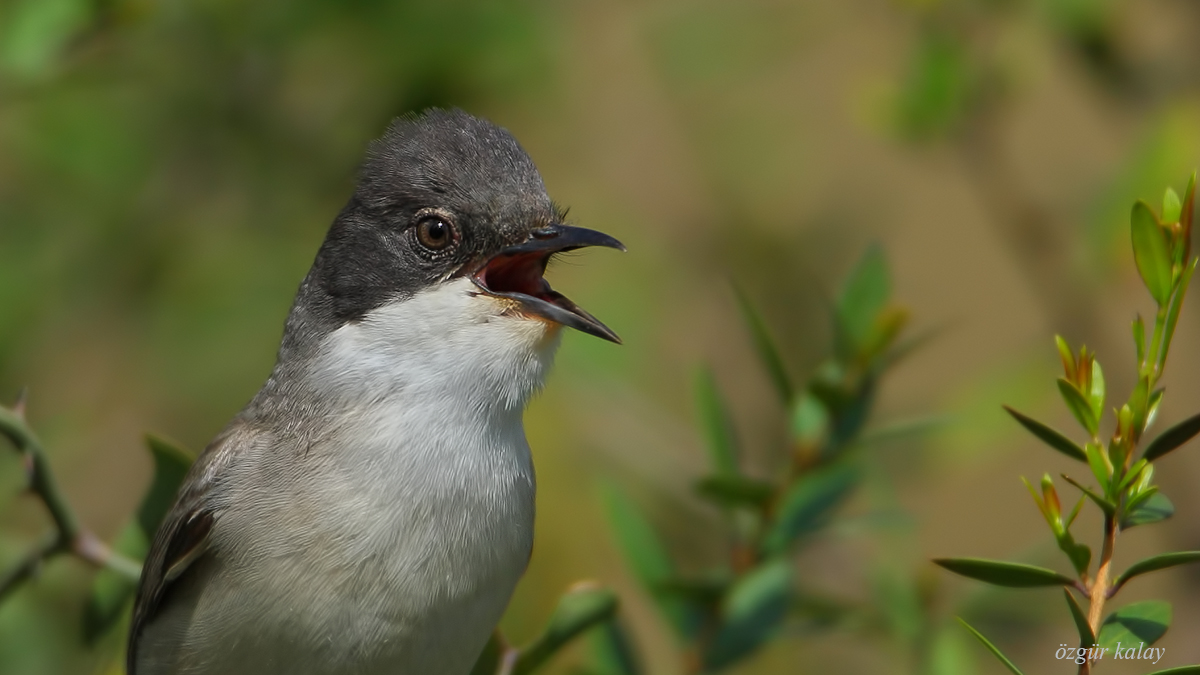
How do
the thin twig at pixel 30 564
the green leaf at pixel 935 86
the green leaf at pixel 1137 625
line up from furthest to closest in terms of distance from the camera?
1. the green leaf at pixel 935 86
2. the thin twig at pixel 30 564
3. the green leaf at pixel 1137 625

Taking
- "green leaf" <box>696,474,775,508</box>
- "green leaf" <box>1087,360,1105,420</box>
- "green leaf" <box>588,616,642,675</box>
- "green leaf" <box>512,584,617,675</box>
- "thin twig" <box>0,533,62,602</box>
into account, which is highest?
"green leaf" <box>1087,360,1105,420</box>

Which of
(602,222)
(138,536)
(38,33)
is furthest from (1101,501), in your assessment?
(602,222)

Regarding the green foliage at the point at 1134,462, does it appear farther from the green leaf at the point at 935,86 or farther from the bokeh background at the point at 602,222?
the green leaf at the point at 935,86

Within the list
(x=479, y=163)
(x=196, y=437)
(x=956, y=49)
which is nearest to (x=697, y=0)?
(x=956, y=49)

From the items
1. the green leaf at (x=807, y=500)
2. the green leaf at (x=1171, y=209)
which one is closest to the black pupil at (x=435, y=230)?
the green leaf at (x=807, y=500)

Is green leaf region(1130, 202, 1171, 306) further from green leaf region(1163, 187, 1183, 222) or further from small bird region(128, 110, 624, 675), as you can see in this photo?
small bird region(128, 110, 624, 675)

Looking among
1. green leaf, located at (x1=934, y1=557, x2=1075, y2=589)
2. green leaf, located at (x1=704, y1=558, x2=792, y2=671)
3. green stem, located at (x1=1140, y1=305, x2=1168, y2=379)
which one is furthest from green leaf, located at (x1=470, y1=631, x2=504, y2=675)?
green stem, located at (x1=1140, y1=305, x2=1168, y2=379)
